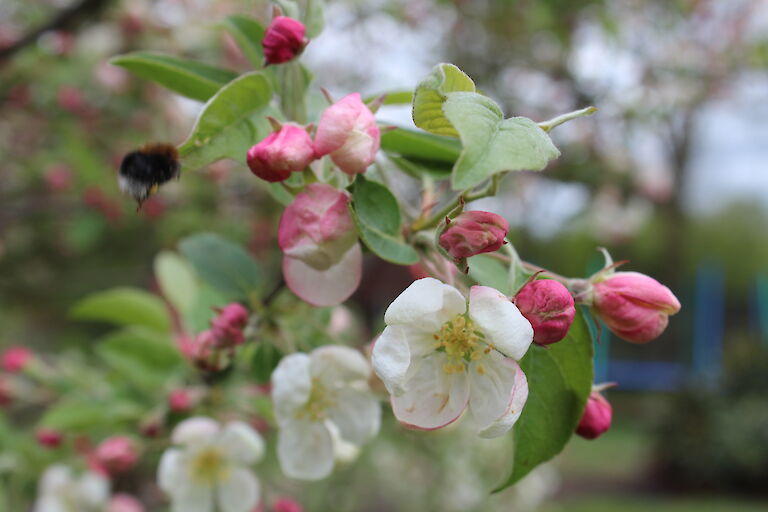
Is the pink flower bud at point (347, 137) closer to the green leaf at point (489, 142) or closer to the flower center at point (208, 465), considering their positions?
the green leaf at point (489, 142)

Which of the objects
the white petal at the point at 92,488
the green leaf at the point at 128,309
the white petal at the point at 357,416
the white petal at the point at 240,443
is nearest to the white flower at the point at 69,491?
the white petal at the point at 92,488

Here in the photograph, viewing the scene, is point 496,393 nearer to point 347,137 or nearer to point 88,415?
point 347,137

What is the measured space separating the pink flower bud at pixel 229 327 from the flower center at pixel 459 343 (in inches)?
10.1

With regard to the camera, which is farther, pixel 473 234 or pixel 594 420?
pixel 594 420

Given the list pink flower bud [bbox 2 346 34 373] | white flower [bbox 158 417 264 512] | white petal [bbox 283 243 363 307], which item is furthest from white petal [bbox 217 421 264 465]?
pink flower bud [bbox 2 346 34 373]

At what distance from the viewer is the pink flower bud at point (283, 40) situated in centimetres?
72

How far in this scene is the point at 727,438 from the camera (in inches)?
287

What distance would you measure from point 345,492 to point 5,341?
2292mm

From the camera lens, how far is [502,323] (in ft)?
1.93

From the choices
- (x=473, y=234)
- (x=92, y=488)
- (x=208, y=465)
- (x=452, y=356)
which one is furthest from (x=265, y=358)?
(x=92, y=488)

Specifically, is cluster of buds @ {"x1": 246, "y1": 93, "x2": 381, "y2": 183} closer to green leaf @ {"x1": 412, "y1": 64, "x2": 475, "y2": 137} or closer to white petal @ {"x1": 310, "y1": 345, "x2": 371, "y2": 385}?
green leaf @ {"x1": 412, "y1": 64, "x2": 475, "y2": 137}

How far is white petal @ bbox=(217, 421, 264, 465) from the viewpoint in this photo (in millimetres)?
Result: 1018

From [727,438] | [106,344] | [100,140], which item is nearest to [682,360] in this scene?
[727,438]

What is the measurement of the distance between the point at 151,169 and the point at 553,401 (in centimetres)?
43
